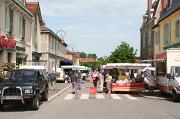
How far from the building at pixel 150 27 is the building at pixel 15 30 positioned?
2035cm

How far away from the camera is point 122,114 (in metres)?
16.3

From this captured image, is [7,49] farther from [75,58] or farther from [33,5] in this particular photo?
[75,58]

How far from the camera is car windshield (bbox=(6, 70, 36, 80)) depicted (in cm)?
1943

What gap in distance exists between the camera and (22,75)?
19734 mm

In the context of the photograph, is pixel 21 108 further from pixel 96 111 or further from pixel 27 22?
pixel 27 22

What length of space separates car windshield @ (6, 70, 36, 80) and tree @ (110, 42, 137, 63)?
5673cm

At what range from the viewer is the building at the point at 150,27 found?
186 ft

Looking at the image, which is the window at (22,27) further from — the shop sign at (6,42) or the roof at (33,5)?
the roof at (33,5)

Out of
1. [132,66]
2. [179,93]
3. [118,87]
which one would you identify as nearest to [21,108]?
[179,93]

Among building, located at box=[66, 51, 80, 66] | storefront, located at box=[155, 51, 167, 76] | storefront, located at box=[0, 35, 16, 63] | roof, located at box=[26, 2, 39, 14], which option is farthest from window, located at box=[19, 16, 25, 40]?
building, located at box=[66, 51, 80, 66]

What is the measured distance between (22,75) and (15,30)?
51.0ft

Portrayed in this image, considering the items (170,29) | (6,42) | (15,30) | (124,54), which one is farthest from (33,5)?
(124,54)

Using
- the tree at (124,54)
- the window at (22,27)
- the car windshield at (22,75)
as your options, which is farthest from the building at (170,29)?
the tree at (124,54)

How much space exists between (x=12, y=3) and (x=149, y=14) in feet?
111
